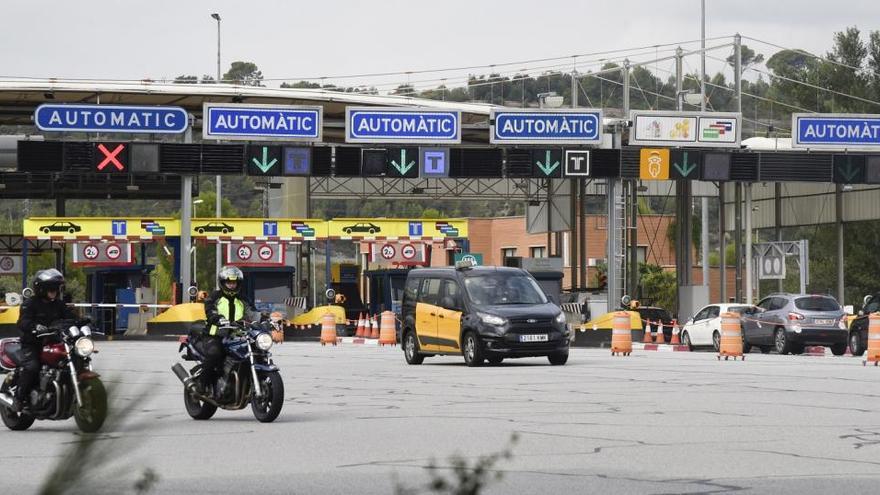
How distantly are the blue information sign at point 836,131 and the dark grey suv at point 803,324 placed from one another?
14.9 m

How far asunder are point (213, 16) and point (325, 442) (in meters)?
73.5

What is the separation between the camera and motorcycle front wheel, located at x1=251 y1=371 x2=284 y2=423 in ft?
49.5

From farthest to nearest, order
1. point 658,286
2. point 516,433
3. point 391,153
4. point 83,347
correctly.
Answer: point 658,286
point 391,153
point 83,347
point 516,433

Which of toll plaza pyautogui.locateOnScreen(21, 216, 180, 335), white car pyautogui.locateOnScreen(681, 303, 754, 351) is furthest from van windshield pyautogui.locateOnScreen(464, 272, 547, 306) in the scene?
toll plaza pyautogui.locateOnScreen(21, 216, 180, 335)

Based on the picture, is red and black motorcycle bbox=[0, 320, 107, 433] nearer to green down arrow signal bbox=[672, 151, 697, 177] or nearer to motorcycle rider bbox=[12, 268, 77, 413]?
motorcycle rider bbox=[12, 268, 77, 413]

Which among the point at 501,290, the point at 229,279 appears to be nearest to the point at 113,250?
the point at 501,290

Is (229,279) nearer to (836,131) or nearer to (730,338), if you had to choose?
(730,338)

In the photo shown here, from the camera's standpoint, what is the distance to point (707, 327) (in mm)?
40844

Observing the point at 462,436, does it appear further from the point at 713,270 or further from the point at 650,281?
the point at 713,270

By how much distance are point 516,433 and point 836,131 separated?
162 ft

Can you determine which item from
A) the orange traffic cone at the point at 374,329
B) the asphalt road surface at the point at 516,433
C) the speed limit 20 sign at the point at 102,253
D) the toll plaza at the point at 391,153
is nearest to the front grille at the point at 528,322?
the asphalt road surface at the point at 516,433

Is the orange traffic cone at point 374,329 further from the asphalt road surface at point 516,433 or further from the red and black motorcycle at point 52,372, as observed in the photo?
the red and black motorcycle at point 52,372

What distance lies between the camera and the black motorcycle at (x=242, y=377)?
15234 mm

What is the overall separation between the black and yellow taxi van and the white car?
41.8 ft
